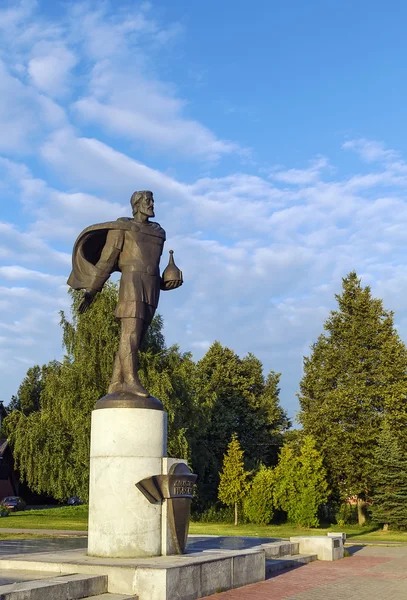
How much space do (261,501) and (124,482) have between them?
66.5 ft

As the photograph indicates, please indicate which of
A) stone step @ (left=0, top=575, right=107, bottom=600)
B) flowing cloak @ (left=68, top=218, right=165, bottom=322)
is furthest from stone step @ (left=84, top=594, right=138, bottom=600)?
flowing cloak @ (left=68, top=218, right=165, bottom=322)

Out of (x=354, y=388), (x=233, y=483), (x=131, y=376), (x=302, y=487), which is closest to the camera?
(x=131, y=376)

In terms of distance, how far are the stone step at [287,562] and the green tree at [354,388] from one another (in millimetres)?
17650

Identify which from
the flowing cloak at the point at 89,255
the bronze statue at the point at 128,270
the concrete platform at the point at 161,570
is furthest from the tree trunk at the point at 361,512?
the flowing cloak at the point at 89,255

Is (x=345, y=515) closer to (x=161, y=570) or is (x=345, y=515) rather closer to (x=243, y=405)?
(x=243, y=405)

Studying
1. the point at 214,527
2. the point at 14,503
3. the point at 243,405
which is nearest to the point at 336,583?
the point at 214,527

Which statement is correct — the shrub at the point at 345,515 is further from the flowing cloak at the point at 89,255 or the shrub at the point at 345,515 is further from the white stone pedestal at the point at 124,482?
the flowing cloak at the point at 89,255

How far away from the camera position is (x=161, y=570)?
7996 millimetres

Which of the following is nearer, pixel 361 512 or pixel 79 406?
pixel 79 406

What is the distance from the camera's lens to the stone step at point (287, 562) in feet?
38.1

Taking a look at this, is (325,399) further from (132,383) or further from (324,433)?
(132,383)

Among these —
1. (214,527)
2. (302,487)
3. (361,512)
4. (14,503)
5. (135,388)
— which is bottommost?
(14,503)

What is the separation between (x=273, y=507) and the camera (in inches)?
1144

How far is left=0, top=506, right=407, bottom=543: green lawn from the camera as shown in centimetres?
2309
